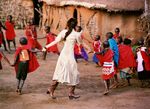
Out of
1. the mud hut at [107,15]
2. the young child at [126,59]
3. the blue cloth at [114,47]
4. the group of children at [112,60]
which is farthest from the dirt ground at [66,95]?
the mud hut at [107,15]

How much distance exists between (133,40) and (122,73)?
477cm

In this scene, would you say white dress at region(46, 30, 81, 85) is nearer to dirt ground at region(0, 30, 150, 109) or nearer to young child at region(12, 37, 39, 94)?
dirt ground at region(0, 30, 150, 109)

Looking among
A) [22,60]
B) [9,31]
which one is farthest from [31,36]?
[22,60]

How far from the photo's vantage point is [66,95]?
31.8 feet

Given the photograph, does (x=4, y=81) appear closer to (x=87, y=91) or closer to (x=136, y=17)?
(x=87, y=91)

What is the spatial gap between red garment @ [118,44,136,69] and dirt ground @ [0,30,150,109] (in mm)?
594

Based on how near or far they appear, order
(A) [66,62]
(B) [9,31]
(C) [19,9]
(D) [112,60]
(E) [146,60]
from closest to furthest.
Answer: (A) [66,62]
(D) [112,60]
(E) [146,60]
(B) [9,31]
(C) [19,9]

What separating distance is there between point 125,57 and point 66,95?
1.88 meters

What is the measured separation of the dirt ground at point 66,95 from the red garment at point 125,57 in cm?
59

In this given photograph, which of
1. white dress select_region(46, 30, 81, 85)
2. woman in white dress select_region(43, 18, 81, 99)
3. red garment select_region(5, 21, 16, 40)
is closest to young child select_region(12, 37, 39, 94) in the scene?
woman in white dress select_region(43, 18, 81, 99)

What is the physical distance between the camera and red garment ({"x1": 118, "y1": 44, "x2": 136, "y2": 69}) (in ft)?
34.5

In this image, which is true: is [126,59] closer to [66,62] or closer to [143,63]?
[143,63]

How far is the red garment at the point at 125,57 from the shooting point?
10.5 m

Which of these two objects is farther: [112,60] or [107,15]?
[107,15]
